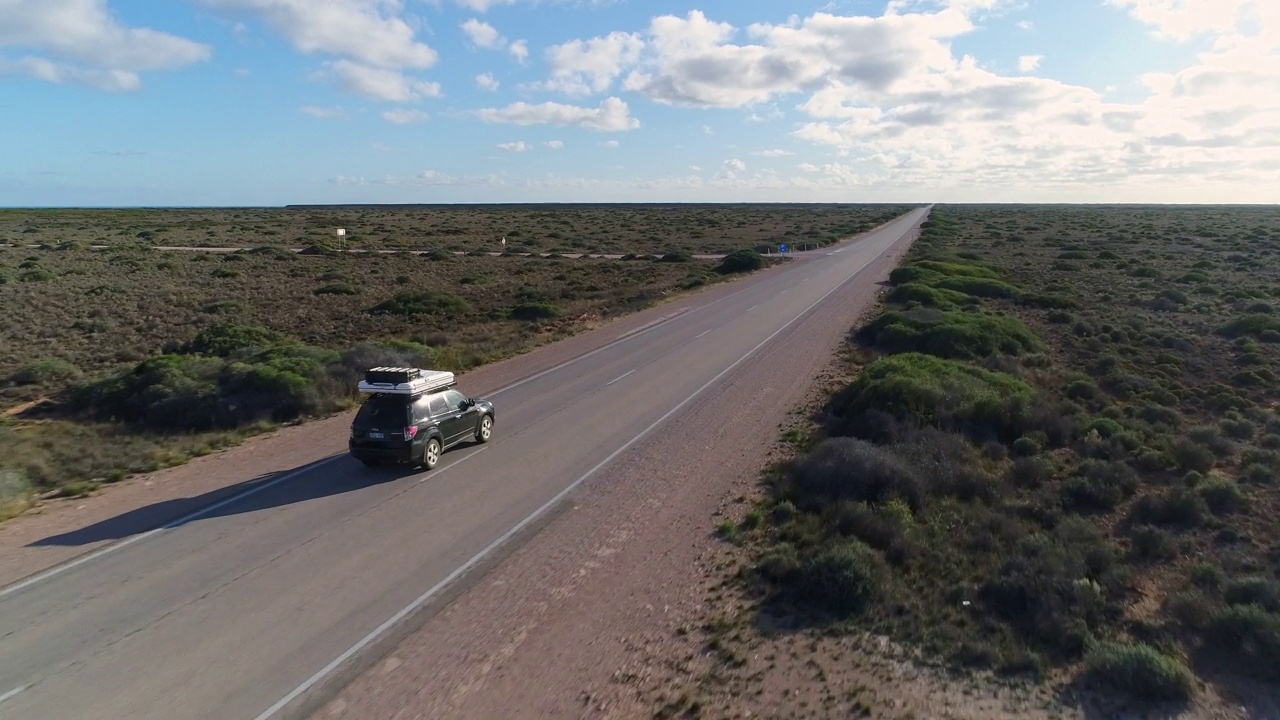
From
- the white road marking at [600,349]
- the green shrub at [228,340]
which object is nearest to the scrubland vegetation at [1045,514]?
the white road marking at [600,349]

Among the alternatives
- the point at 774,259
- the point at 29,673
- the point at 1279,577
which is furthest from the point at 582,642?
the point at 774,259

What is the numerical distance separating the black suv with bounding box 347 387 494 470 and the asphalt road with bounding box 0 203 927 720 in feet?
1.32

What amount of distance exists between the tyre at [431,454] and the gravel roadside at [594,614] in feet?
10.9

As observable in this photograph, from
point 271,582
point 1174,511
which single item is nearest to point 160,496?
point 271,582

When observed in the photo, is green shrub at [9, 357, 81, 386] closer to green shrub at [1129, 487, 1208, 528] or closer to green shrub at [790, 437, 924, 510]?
green shrub at [790, 437, 924, 510]

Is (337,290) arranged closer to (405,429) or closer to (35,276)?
(35,276)

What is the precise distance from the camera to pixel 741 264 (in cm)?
6203

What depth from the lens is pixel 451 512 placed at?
13.4 meters

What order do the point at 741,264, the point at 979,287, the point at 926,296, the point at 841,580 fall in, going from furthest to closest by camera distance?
the point at 741,264
the point at 979,287
the point at 926,296
the point at 841,580

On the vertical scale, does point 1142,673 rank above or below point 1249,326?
above

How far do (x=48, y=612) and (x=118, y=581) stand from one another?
92cm

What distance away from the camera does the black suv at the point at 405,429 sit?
1523 cm

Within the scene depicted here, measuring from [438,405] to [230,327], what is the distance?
19817mm

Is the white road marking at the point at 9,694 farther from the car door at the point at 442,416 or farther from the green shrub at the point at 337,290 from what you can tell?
the green shrub at the point at 337,290
